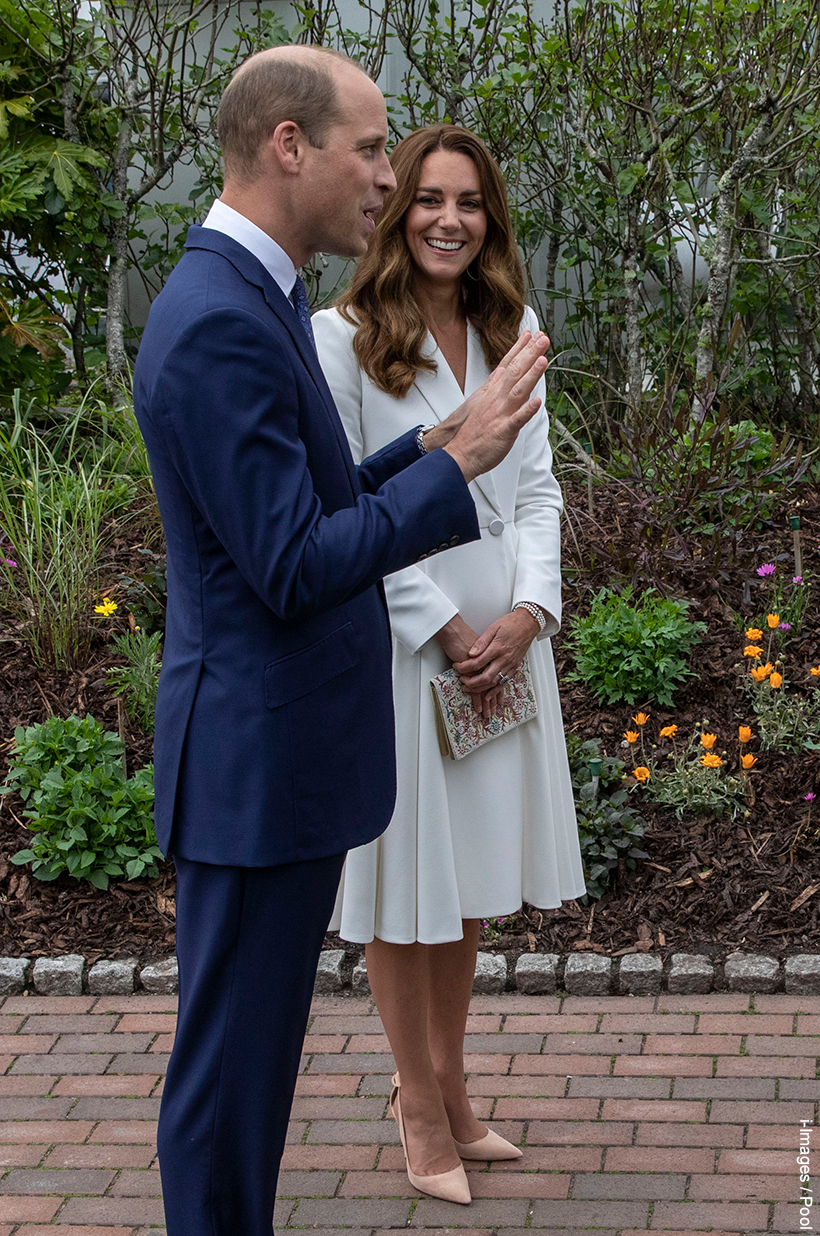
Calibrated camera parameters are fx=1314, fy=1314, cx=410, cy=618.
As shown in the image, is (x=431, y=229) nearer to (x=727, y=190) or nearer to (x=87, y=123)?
(x=727, y=190)

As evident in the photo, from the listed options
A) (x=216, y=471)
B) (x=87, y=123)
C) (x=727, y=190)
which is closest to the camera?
(x=216, y=471)

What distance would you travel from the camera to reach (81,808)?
409 centimetres

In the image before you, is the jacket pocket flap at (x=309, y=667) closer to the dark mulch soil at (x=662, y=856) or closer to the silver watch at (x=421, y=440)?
the silver watch at (x=421, y=440)

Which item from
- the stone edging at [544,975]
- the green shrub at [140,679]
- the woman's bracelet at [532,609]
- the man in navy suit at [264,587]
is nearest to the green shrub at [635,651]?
the stone edging at [544,975]

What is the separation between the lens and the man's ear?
1935 mm

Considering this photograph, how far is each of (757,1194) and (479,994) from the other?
3.59 feet

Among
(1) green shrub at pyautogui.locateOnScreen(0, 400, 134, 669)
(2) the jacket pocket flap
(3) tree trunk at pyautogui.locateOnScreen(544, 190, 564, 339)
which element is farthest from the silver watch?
(3) tree trunk at pyautogui.locateOnScreen(544, 190, 564, 339)

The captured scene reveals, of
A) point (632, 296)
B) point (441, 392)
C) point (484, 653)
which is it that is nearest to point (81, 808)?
point (484, 653)

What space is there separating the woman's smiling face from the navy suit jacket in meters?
0.86

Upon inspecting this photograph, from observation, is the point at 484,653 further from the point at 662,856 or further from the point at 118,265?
the point at 118,265

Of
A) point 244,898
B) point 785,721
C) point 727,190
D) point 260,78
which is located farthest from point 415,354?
point 727,190

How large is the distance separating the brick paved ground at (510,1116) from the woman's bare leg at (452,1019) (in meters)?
0.13

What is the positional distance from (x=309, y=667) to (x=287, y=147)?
781 millimetres

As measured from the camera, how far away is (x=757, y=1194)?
2.79m
